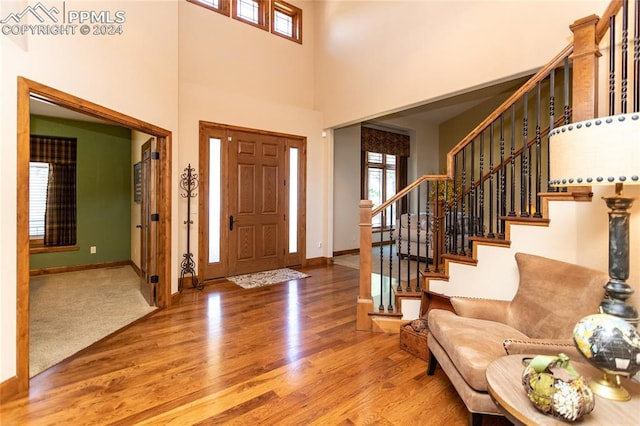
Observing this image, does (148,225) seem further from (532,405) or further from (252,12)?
(252,12)

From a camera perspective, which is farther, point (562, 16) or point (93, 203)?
point (93, 203)

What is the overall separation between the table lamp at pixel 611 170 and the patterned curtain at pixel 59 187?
717 cm

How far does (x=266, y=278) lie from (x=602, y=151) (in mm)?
4552

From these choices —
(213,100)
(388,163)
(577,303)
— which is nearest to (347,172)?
(388,163)

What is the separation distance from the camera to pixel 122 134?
621 centimetres

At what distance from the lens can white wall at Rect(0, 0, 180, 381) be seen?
80.0 inches

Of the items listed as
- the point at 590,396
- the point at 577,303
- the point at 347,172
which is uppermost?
the point at 347,172

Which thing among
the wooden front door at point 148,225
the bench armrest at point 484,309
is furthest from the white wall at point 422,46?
the wooden front door at point 148,225

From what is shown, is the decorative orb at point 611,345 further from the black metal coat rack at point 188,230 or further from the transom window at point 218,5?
the transom window at point 218,5

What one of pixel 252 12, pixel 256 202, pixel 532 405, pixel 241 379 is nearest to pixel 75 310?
pixel 241 379

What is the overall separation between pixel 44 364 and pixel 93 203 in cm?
430

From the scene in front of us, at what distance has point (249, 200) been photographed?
539 centimetres

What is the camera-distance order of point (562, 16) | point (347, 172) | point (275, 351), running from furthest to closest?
point (347, 172) < point (562, 16) < point (275, 351)

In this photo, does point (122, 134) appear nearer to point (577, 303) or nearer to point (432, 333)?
point (432, 333)
